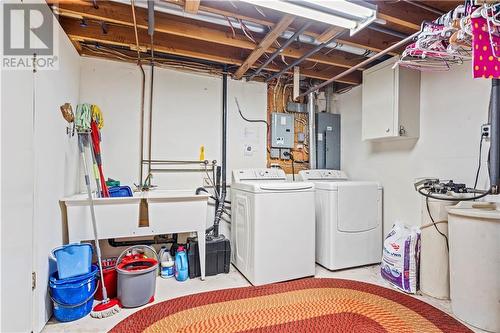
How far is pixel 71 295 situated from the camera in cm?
187

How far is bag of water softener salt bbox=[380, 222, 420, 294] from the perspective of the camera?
7.80 feet

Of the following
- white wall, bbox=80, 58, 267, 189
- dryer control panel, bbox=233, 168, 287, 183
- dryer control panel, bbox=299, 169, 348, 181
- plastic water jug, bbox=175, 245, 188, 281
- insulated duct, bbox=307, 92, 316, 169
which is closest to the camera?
plastic water jug, bbox=175, 245, 188, 281

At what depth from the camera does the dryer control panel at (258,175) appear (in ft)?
10.3

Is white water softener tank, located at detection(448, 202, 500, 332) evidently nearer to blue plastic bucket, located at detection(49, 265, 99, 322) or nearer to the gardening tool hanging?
blue plastic bucket, located at detection(49, 265, 99, 322)

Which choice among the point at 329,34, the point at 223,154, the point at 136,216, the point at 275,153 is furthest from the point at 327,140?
the point at 136,216

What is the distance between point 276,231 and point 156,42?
2244mm

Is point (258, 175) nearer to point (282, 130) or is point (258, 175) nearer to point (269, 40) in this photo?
point (282, 130)

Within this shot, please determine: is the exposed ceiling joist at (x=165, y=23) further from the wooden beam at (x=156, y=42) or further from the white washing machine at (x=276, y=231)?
the white washing machine at (x=276, y=231)

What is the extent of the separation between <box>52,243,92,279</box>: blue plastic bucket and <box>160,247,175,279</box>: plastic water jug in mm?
762

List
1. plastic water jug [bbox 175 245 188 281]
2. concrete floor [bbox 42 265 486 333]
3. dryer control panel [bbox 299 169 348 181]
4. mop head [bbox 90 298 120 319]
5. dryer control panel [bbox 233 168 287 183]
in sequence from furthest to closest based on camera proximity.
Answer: dryer control panel [bbox 299 169 348 181], dryer control panel [bbox 233 168 287 183], plastic water jug [bbox 175 245 188 281], mop head [bbox 90 298 120 319], concrete floor [bbox 42 265 486 333]

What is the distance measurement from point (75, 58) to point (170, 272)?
2.35 m

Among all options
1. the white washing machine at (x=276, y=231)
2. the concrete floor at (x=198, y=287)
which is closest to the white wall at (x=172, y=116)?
the white washing machine at (x=276, y=231)

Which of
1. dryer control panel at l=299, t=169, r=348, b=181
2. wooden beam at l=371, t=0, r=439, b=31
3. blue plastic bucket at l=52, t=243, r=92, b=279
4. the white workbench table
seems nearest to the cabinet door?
wooden beam at l=371, t=0, r=439, b=31

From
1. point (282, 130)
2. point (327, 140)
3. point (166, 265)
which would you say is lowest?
point (166, 265)
